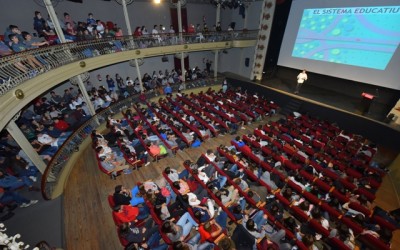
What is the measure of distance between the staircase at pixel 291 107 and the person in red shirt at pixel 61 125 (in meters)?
12.4

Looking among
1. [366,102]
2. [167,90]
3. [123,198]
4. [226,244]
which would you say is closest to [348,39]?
[366,102]

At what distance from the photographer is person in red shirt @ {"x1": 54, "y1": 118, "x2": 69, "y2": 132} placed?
8.67 m

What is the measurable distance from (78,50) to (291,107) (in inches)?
487

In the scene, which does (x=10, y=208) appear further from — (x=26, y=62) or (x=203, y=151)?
(x=203, y=151)

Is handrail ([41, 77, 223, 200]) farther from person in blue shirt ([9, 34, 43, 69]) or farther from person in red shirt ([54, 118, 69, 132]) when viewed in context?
person in blue shirt ([9, 34, 43, 69])

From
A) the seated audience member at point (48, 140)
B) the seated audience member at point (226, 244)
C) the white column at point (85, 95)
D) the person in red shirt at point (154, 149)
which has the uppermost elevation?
the white column at point (85, 95)

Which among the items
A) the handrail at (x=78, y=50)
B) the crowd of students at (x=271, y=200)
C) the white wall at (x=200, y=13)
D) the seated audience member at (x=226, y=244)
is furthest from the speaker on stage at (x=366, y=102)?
the white wall at (x=200, y=13)

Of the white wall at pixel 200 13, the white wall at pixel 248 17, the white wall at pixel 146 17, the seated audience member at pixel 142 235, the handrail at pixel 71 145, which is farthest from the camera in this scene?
the white wall at pixel 200 13

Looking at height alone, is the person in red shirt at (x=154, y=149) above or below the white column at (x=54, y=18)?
below

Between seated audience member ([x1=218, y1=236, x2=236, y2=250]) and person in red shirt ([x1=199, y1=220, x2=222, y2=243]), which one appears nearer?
person in red shirt ([x1=199, y1=220, x2=222, y2=243])

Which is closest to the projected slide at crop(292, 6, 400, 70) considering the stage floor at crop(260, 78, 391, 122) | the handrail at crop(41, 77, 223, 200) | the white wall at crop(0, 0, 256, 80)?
the stage floor at crop(260, 78, 391, 122)

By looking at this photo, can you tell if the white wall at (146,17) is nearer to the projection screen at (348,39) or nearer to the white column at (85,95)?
the projection screen at (348,39)

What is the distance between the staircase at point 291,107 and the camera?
12117mm

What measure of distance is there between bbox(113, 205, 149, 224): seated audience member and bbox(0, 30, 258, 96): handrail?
4328 millimetres
